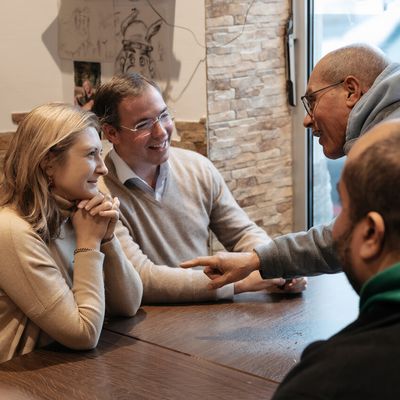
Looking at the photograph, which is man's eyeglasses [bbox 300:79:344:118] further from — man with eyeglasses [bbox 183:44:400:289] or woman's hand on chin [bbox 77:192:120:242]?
woman's hand on chin [bbox 77:192:120:242]

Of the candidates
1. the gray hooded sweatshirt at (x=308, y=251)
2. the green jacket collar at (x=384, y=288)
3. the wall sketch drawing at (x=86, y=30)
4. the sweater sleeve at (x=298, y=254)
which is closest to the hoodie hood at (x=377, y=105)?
the gray hooded sweatshirt at (x=308, y=251)

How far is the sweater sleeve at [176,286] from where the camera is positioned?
2203 millimetres

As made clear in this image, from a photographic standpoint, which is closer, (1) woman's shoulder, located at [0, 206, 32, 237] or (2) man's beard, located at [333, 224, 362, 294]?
(2) man's beard, located at [333, 224, 362, 294]

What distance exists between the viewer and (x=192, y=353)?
1.82 metres

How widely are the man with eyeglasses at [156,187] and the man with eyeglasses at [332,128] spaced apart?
402 millimetres

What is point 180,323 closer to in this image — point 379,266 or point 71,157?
point 71,157

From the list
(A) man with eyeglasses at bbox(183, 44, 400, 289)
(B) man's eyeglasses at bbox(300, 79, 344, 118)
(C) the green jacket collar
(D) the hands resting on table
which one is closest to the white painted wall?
(B) man's eyeglasses at bbox(300, 79, 344, 118)

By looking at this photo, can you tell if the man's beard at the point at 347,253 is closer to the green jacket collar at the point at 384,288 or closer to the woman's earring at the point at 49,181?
the green jacket collar at the point at 384,288

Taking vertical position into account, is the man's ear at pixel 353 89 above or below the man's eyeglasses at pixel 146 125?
above

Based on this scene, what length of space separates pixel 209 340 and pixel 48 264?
449mm

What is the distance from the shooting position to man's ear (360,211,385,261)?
3.40 ft

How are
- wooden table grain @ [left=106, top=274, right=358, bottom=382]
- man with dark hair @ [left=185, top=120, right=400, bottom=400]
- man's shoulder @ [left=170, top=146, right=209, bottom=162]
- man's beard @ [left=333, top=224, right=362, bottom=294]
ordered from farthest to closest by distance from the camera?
1. man's shoulder @ [left=170, top=146, right=209, bottom=162]
2. wooden table grain @ [left=106, top=274, right=358, bottom=382]
3. man's beard @ [left=333, top=224, right=362, bottom=294]
4. man with dark hair @ [left=185, top=120, right=400, bottom=400]

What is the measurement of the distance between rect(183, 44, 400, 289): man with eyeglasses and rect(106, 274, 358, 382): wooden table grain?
9cm

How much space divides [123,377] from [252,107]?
1.97 m
